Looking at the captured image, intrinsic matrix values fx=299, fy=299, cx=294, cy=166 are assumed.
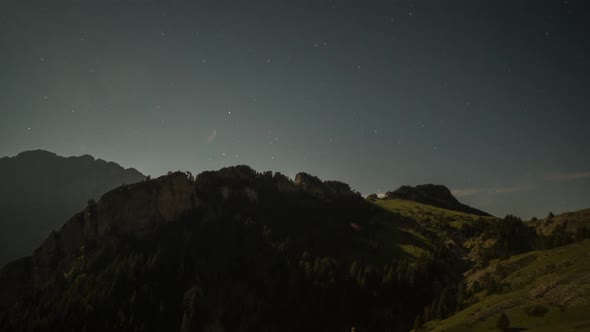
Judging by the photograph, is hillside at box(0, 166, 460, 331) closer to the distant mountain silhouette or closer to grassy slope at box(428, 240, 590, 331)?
the distant mountain silhouette

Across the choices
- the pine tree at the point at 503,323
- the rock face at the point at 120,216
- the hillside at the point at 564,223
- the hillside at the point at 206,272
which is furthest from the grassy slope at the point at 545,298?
the rock face at the point at 120,216

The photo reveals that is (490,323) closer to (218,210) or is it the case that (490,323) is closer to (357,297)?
(357,297)

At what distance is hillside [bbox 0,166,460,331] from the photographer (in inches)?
4112

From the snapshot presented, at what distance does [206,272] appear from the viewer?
127 metres

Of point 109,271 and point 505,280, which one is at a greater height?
point 505,280

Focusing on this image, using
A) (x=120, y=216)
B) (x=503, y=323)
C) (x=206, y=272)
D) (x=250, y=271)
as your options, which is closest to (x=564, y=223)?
(x=503, y=323)

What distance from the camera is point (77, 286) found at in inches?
4712

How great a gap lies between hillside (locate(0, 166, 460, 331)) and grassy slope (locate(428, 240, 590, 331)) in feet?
119

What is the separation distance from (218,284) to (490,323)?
96924mm

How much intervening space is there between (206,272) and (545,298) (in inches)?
4428

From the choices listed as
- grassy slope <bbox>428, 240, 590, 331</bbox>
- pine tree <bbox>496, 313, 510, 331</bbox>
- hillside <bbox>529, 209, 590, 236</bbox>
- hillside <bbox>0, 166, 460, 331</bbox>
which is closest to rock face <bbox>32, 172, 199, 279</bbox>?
hillside <bbox>0, 166, 460, 331</bbox>

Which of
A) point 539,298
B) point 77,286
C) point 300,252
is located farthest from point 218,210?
point 539,298

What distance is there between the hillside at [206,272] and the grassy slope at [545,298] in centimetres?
3629

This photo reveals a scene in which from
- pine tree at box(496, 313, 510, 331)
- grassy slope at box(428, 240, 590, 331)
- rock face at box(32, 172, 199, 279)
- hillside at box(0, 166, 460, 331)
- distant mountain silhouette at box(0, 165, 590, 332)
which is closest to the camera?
grassy slope at box(428, 240, 590, 331)
